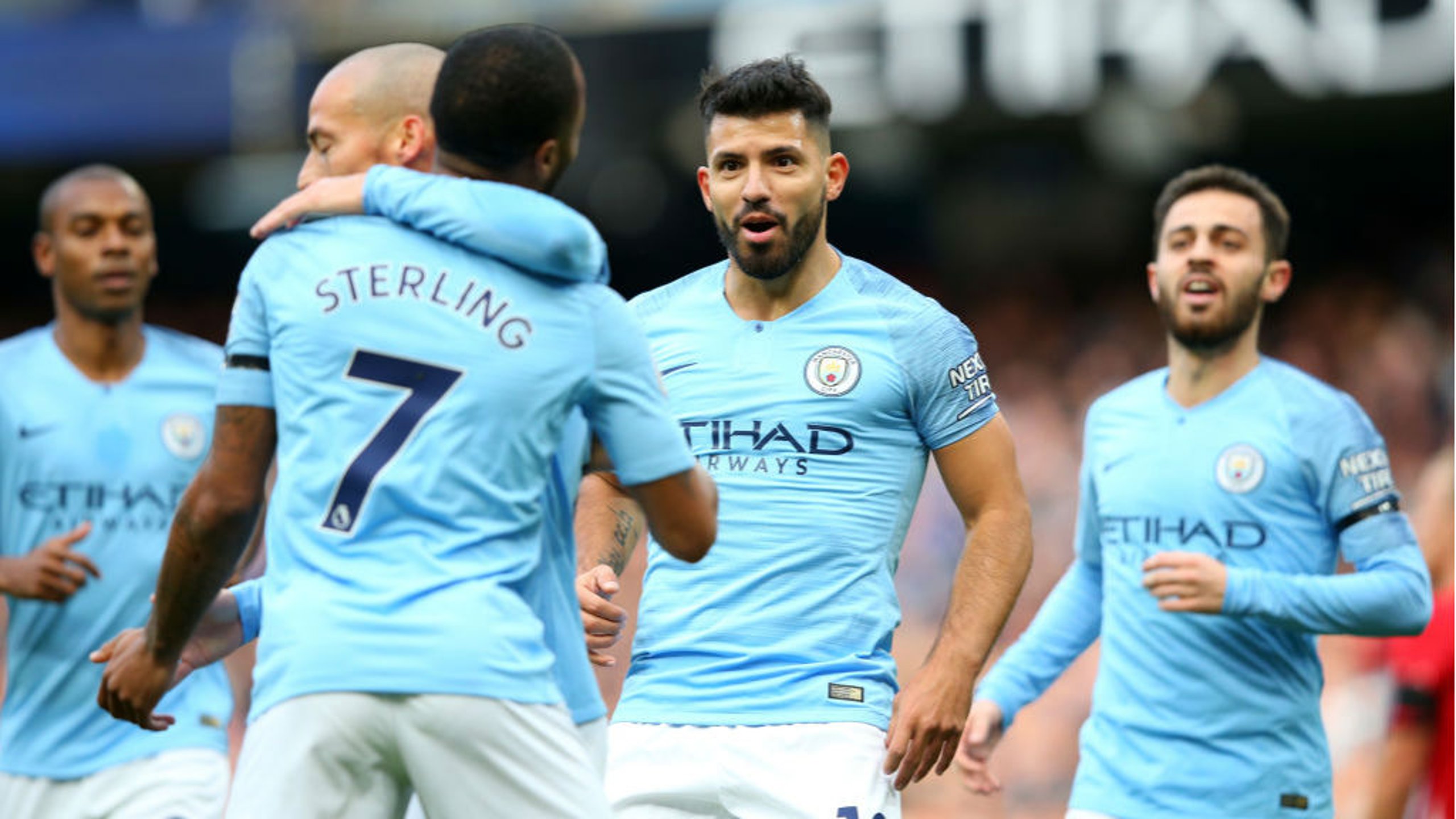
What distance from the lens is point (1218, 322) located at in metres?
6.40

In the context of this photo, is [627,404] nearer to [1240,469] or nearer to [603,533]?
[603,533]

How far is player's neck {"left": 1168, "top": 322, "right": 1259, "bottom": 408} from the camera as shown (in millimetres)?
6445

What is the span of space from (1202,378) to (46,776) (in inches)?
156

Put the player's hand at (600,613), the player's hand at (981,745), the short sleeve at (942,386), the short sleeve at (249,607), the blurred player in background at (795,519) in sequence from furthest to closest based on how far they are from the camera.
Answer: the player's hand at (981,745)
the short sleeve at (942,386)
the blurred player in background at (795,519)
the player's hand at (600,613)
the short sleeve at (249,607)


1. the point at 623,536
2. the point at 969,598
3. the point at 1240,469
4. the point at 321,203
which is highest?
the point at 321,203

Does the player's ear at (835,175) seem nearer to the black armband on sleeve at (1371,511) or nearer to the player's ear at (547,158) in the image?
the player's ear at (547,158)

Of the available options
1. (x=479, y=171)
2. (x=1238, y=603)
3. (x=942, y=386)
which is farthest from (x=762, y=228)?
(x=1238, y=603)

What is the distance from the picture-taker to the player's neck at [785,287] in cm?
544

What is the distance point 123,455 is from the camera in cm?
682

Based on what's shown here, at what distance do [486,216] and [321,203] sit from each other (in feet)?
1.25

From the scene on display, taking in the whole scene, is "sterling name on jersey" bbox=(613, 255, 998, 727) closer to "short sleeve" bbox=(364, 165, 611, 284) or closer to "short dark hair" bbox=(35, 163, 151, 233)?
"short sleeve" bbox=(364, 165, 611, 284)

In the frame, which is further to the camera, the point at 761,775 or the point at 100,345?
the point at 100,345

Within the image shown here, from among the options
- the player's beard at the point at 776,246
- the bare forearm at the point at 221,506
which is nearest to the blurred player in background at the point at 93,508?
the player's beard at the point at 776,246

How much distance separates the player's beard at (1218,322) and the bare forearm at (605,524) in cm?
200
